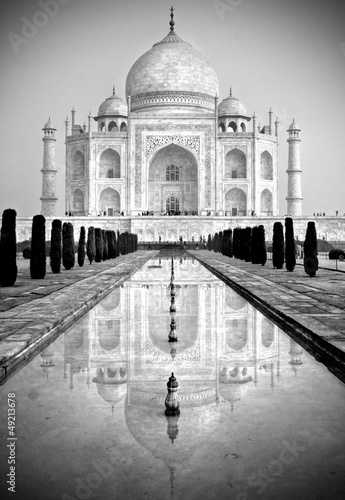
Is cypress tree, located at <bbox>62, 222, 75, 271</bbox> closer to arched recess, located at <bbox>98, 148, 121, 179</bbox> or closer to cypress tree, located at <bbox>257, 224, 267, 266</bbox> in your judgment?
cypress tree, located at <bbox>257, 224, 267, 266</bbox>

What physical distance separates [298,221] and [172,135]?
30.9 ft

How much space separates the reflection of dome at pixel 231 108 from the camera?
37.0 metres

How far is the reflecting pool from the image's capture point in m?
1.81

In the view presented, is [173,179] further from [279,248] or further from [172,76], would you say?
[279,248]

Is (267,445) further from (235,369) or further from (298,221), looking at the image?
(298,221)

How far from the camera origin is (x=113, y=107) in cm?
3691

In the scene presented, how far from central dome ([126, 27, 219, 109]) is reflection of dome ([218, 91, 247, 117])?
0.77m

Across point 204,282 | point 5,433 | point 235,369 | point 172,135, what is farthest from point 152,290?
point 172,135

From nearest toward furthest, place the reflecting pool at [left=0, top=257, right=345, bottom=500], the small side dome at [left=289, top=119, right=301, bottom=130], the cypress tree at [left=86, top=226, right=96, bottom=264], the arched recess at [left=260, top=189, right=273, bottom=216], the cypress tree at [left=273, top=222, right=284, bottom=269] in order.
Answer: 1. the reflecting pool at [left=0, top=257, right=345, bottom=500]
2. the cypress tree at [left=273, top=222, right=284, bottom=269]
3. the cypress tree at [left=86, top=226, right=96, bottom=264]
4. the small side dome at [left=289, top=119, right=301, bottom=130]
5. the arched recess at [left=260, top=189, right=273, bottom=216]

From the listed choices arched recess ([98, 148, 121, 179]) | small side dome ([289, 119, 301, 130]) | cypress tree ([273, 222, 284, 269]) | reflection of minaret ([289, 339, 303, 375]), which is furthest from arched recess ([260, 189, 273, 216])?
reflection of minaret ([289, 339, 303, 375])

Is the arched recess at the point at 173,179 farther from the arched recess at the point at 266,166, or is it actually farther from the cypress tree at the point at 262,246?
the cypress tree at the point at 262,246

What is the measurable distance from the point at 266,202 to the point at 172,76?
10.1 m

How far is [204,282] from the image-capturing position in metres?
9.23

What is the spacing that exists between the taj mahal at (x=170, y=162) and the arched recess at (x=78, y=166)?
0.20 feet
